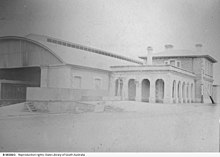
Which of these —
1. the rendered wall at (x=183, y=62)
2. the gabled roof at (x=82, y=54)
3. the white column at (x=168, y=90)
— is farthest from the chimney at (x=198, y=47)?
the gabled roof at (x=82, y=54)

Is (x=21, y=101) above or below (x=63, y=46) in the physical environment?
below

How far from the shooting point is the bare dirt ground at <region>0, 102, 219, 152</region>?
4320 mm

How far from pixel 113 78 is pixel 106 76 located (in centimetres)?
13

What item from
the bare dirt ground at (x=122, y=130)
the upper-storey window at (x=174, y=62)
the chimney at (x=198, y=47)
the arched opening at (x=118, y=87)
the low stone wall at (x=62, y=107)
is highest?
the chimney at (x=198, y=47)

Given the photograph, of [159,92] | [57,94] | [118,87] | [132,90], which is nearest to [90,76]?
[118,87]

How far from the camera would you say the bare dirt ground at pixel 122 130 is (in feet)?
14.2

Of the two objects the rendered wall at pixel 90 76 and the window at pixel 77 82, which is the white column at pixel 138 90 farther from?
the window at pixel 77 82

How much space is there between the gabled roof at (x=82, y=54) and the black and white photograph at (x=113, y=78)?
18 mm

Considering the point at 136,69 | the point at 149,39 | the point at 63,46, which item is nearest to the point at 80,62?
the point at 63,46

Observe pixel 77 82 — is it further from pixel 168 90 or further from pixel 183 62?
pixel 183 62

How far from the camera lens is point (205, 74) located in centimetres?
450

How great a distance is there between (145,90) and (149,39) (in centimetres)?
91

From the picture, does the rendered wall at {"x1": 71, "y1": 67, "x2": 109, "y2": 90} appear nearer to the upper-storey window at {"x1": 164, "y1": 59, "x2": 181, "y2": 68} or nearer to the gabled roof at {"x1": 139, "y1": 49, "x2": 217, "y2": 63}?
the gabled roof at {"x1": 139, "y1": 49, "x2": 217, "y2": 63}

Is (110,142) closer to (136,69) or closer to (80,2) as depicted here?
(136,69)
